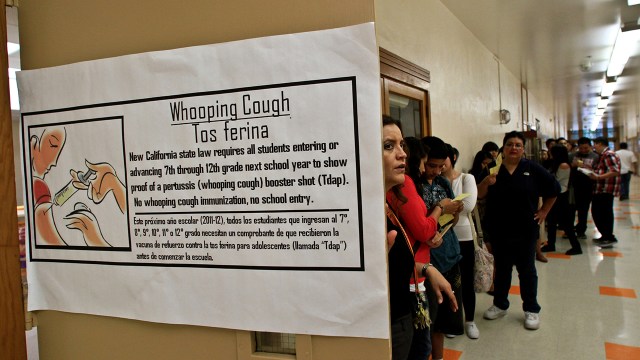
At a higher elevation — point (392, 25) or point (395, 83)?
point (392, 25)

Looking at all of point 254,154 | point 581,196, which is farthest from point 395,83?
point 581,196

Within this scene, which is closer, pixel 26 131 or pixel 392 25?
pixel 26 131

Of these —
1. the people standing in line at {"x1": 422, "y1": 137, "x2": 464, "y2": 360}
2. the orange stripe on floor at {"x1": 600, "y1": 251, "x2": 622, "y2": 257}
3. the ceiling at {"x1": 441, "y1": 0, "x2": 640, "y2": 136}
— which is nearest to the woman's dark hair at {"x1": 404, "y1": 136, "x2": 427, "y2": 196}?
the people standing in line at {"x1": 422, "y1": 137, "x2": 464, "y2": 360}

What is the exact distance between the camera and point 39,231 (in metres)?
1.05

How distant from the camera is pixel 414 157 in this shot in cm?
215

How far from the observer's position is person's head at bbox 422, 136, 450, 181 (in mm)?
2426

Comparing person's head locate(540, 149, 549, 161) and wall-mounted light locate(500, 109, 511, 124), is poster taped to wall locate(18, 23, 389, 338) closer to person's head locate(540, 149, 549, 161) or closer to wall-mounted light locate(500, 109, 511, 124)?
wall-mounted light locate(500, 109, 511, 124)

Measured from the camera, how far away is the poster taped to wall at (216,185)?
0.79 meters

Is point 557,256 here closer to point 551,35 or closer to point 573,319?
point 573,319

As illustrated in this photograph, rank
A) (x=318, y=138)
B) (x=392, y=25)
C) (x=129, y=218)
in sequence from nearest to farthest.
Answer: (x=318, y=138), (x=129, y=218), (x=392, y=25)

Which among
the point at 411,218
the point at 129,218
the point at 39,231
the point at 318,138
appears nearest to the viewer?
the point at 318,138

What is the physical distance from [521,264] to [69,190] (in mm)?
3116

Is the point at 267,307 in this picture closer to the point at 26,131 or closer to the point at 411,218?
the point at 26,131

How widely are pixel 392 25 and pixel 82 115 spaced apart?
2555 mm
